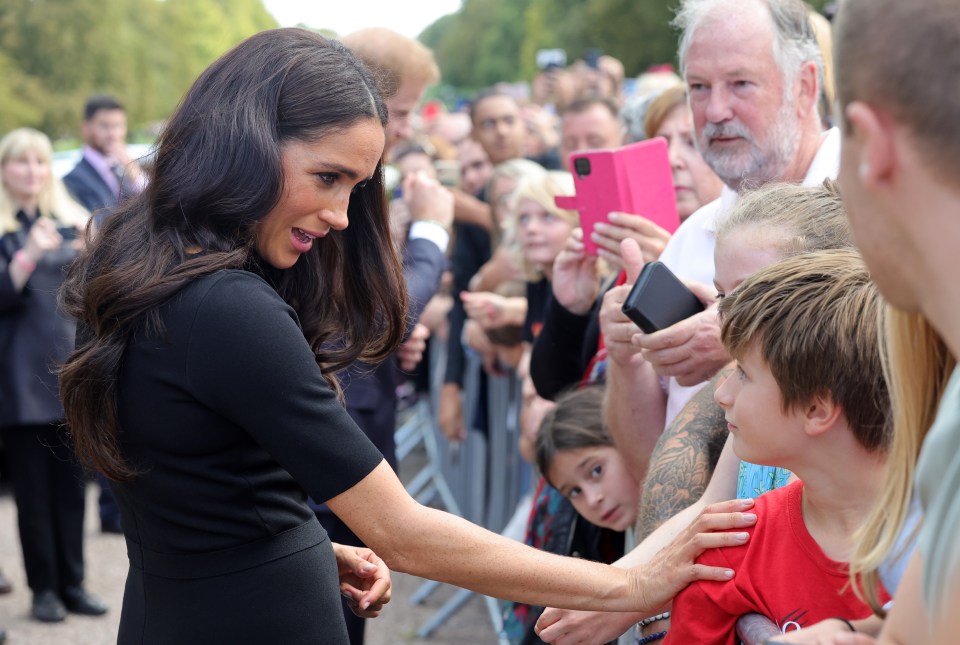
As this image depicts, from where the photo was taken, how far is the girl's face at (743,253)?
2.24 meters

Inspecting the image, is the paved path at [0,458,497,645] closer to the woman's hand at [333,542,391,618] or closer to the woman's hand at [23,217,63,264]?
the woman's hand at [23,217,63,264]

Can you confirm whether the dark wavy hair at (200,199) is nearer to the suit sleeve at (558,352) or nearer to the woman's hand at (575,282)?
the woman's hand at (575,282)

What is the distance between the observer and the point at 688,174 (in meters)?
4.04

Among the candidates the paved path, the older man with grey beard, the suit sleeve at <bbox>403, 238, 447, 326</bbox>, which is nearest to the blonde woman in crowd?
the paved path

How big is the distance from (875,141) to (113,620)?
5.68 m

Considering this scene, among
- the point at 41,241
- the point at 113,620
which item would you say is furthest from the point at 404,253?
the point at 113,620

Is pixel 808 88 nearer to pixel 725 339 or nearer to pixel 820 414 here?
pixel 725 339

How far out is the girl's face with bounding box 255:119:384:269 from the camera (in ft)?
6.97

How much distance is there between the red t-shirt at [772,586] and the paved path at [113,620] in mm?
3599

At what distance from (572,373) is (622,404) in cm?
86

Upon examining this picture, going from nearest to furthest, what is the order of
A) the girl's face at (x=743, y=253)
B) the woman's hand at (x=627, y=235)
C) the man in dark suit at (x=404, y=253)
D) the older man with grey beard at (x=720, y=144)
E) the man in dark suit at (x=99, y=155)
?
the girl's face at (x=743, y=253)
the older man with grey beard at (x=720, y=144)
the woman's hand at (x=627, y=235)
the man in dark suit at (x=404, y=253)
the man in dark suit at (x=99, y=155)

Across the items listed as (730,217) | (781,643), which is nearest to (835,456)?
(781,643)

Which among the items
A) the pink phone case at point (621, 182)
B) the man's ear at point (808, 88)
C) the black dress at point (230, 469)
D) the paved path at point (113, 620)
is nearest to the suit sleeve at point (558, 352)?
the pink phone case at point (621, 182)

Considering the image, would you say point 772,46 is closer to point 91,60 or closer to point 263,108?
point 263,108
